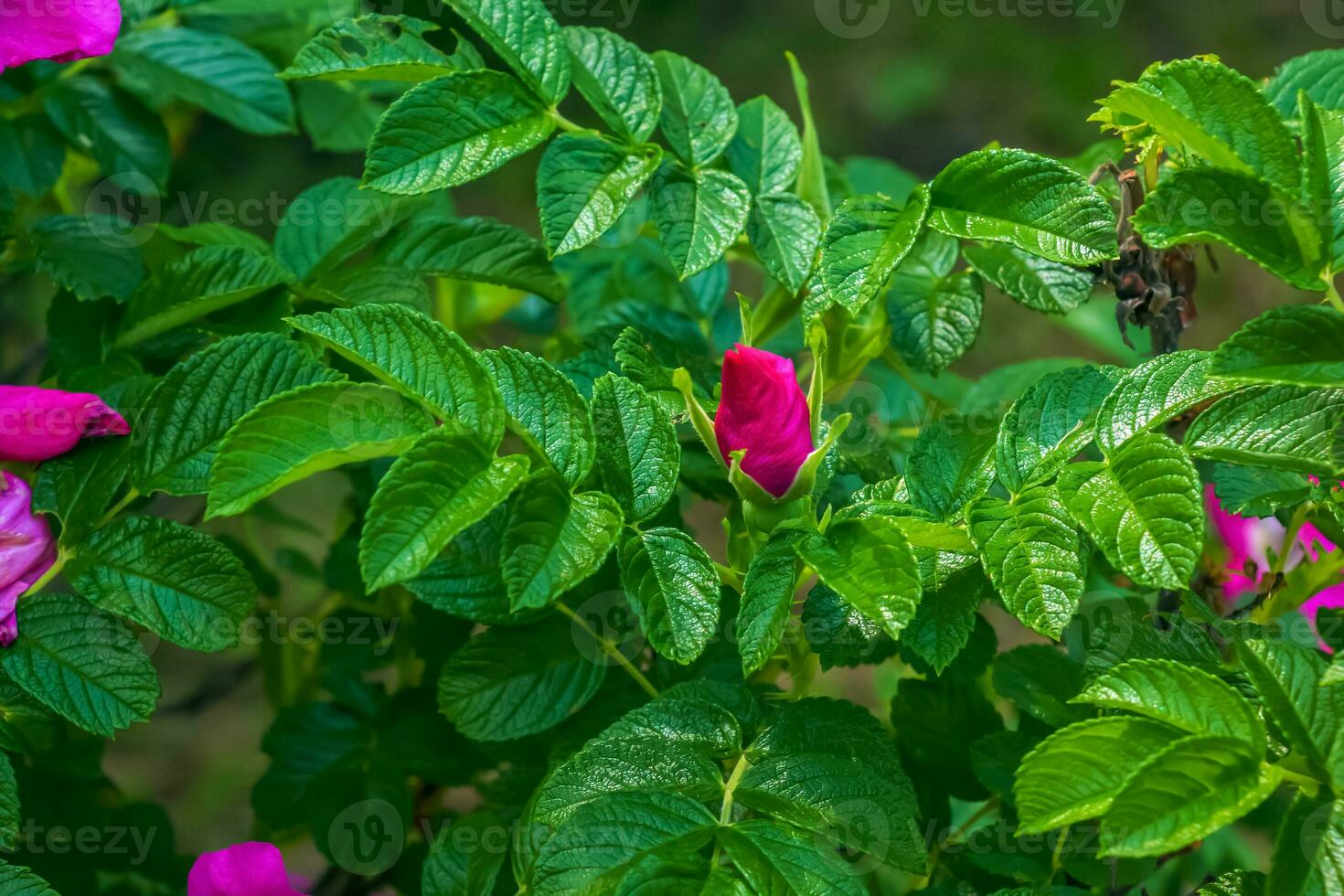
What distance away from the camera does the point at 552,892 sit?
56cm

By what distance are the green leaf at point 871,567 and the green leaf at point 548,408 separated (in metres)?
0.12

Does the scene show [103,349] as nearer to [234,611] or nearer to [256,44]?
[234,611]

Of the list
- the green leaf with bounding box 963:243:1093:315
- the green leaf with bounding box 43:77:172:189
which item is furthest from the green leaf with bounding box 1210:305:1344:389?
the green leaf with bounding box 43:77:172:189

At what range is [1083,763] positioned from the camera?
0.51 meters

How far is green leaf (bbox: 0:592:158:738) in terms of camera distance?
2.15 ft

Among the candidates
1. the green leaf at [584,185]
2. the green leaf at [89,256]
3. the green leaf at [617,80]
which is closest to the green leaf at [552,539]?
the green leaf at [584,185]

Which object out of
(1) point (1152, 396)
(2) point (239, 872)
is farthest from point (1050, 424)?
(2) point (239, 872)

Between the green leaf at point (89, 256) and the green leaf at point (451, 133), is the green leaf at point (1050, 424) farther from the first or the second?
the green leaf at point (89, 256)

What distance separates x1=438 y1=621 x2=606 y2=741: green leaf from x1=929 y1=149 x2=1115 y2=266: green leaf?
33cm

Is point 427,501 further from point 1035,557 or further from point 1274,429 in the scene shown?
point 1274,429

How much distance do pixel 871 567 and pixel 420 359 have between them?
0.23 m

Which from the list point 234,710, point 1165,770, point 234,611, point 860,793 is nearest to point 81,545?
point 234,611

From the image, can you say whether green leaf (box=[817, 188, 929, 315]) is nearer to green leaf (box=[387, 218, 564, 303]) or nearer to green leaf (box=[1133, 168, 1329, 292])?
green leaf (box=[1133, 168, 1329, 292])

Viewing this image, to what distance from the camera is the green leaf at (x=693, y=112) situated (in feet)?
2.56
